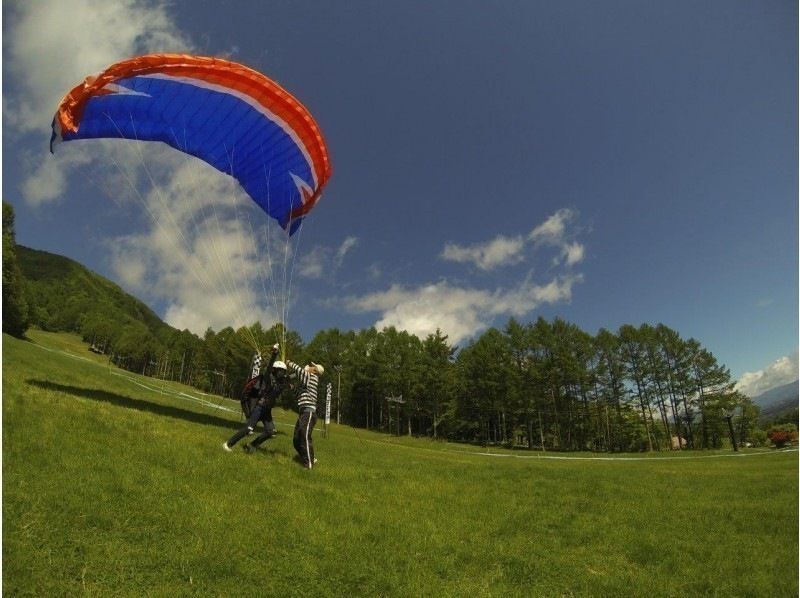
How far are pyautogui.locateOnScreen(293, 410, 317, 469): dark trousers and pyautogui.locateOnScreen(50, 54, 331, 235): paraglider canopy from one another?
28.6ft

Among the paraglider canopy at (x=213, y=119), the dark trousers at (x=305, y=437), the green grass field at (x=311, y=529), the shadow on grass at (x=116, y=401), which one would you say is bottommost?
the green grass field at (x=311, y=529)

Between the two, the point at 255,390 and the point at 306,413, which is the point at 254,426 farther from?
the point at 255,390

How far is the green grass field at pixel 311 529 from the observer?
5.87m

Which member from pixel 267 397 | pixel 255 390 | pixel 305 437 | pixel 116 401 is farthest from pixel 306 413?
pixel 116 401

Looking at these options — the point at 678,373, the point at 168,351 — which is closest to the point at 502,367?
the point at 678,373

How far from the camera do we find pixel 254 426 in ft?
38.3

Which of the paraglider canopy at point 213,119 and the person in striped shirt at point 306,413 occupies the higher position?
the paraglider canopy at point 213,119

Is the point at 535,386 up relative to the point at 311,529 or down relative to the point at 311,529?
up

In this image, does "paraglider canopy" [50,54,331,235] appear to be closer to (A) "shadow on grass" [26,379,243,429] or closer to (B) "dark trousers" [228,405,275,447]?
(A) "shadow on grass" [26,379,243,429]

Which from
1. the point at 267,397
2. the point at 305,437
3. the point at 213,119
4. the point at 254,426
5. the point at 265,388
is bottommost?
the point at 305,437

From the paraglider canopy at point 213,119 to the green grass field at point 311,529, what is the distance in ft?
27.3

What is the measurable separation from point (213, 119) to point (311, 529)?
41.9 feet

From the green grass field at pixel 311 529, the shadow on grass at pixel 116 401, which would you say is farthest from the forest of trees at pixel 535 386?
the green grass field at pixel 311 529

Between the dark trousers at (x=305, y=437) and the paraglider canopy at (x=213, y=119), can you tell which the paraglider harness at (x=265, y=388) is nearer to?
the dark trousers at (x=305, y=437)
